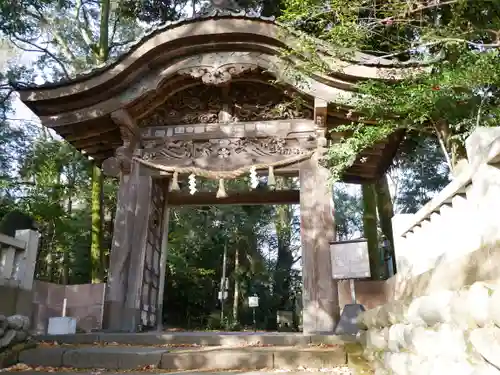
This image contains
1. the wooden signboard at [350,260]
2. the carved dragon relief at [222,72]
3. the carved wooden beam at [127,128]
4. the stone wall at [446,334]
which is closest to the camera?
the stone wall at [446,334]

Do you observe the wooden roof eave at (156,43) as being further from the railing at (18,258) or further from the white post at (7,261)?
the white post at (7,261)

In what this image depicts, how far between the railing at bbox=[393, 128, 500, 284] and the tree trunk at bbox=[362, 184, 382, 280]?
713 centimetres

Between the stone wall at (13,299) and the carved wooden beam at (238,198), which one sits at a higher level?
the carved wooden beam at (238,198)

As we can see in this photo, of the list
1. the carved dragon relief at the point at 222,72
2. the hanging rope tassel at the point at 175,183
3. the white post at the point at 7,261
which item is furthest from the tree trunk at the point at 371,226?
the white post at the point at 7,261

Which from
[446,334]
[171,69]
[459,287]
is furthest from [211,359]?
[171,69]

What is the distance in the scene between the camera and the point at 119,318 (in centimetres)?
693

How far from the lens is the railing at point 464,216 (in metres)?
2.14

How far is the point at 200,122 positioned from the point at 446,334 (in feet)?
21.7

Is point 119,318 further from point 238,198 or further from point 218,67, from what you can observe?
point 218,67

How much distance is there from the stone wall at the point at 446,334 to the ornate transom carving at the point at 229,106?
5102 millimetres

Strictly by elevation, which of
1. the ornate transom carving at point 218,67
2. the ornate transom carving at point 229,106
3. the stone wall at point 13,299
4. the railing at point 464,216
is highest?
the ornate transom carving at point 218,67

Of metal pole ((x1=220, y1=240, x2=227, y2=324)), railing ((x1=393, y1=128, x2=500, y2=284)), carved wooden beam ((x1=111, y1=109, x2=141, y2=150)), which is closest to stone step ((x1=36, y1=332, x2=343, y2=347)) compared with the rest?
railing ((x1=393, y1=128, x2=500, y2=284))

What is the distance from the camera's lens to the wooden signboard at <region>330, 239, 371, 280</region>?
20.3 feet

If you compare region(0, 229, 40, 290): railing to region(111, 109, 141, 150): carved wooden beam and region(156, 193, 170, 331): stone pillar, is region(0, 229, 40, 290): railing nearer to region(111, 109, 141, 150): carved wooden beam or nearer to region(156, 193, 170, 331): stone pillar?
region(111, 109, 141, 150): carved wooden beam
